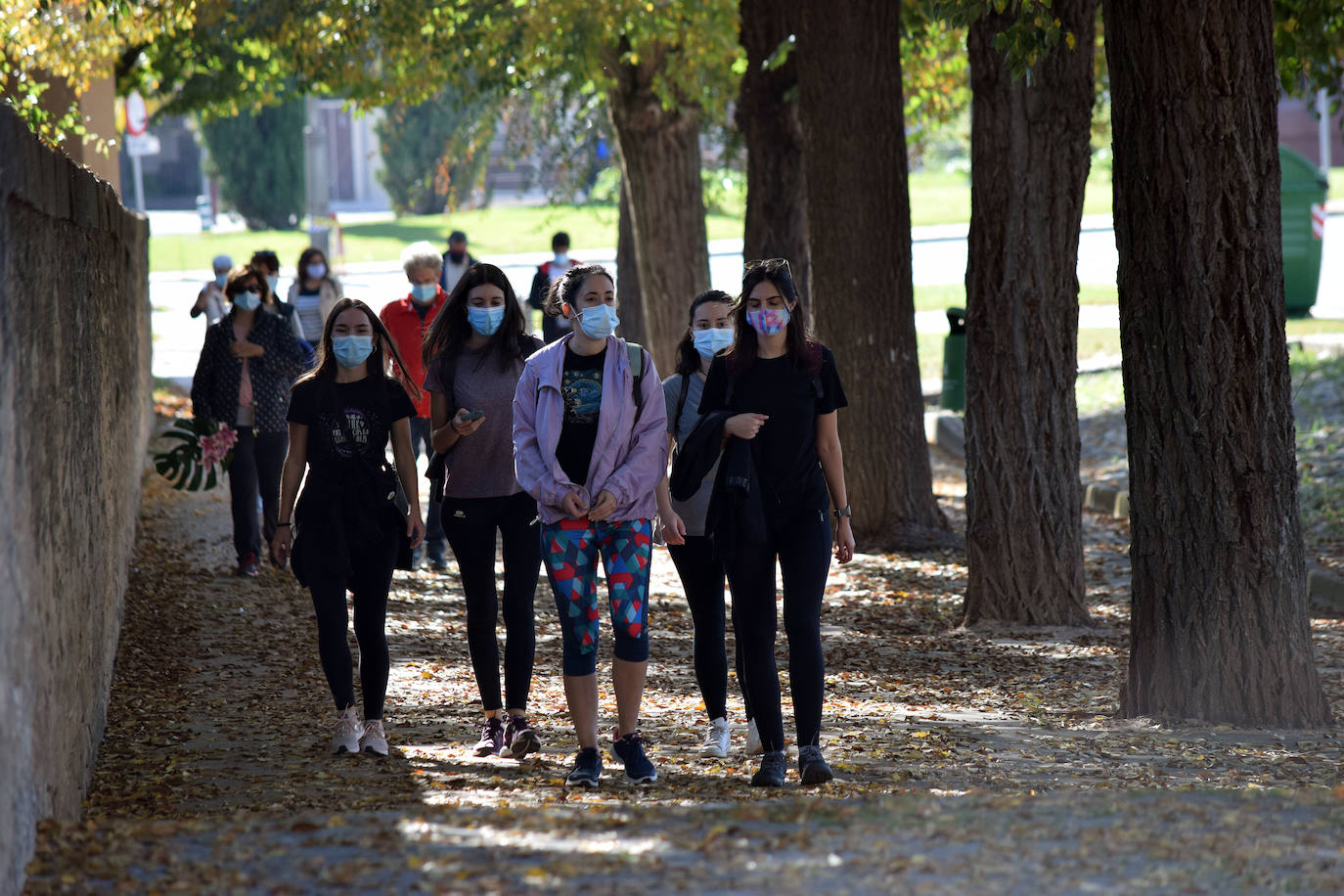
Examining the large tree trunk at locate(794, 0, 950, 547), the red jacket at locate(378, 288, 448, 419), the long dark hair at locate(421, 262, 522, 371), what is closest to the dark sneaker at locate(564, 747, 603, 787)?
the long dark hair at locate(421, 262, 522, 371)

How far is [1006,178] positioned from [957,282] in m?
22.8

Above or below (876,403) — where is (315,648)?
below

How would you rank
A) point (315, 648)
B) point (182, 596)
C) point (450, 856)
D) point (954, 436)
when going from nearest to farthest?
1. point (450, 856)
2. point (315, 648)
3. point (182, 596)
4. point (954, 436)

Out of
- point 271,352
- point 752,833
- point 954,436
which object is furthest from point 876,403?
point 752,833

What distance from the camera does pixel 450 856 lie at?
4379mm

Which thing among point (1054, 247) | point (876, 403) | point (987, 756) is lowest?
point (987, 756)

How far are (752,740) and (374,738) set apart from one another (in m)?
1.38

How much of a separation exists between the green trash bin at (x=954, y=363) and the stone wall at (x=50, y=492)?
11.0 m

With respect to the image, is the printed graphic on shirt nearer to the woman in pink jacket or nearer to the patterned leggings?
the woman in pink jacket

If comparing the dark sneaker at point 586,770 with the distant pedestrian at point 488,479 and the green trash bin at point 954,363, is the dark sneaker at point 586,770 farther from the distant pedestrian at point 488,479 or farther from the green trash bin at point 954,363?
the green trash bin at point 954,363

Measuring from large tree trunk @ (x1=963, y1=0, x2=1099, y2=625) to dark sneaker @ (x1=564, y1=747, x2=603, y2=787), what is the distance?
406 centimetres

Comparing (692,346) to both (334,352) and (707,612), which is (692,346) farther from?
(334,352)

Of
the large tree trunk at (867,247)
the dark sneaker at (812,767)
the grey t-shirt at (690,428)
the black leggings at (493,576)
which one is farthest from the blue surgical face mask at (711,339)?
the large tree trunk at (867,247)

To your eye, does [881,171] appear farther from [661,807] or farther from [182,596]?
[661,807]
